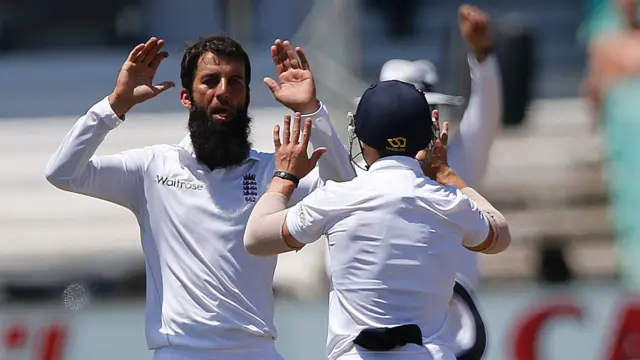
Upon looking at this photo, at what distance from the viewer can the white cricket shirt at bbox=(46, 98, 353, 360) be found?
3613 mm

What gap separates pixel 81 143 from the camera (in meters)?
3.61

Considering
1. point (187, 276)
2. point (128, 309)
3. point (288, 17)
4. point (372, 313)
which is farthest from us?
point (288, 17)

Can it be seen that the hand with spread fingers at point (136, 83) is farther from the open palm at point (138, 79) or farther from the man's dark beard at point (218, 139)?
the man's dark beard at point (218, 139)

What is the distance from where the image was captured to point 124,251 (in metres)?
8.79

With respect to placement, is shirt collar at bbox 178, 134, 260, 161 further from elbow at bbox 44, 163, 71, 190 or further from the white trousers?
the white trousers

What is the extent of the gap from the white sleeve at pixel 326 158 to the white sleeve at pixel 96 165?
18.5 inches

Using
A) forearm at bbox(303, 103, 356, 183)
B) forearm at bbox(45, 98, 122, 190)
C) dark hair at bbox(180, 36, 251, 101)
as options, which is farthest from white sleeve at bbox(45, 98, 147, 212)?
forearm at bbox(303, 103, 356, 183)

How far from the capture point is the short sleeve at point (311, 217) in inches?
123

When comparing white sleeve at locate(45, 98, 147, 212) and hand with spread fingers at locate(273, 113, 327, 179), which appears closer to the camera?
hand with spread fingers at locate(273, 113, 327, 179)

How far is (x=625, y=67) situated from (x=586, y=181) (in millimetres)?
968

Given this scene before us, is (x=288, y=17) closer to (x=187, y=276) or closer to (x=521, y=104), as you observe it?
(x=521, y=104)

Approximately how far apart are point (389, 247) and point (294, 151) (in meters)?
0.36

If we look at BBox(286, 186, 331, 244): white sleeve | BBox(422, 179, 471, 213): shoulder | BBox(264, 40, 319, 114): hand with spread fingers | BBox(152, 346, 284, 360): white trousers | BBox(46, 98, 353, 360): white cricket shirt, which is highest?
BBox(264, 40, 319, 114): hand with spread fingers

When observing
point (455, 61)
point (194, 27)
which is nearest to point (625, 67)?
point (455, 61)
